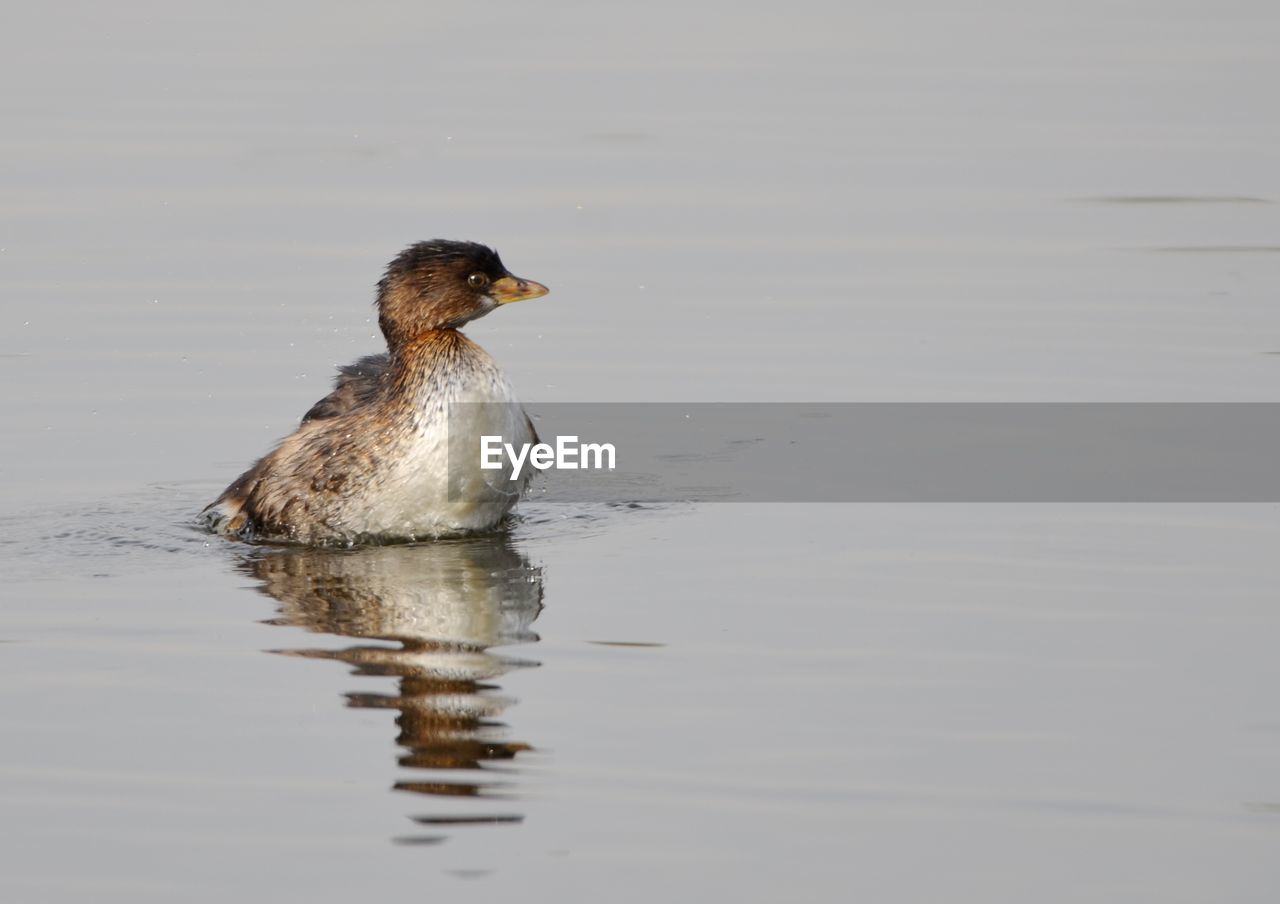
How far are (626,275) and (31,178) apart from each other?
197 inches

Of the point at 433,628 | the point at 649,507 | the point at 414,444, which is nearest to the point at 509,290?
the point at 414,444

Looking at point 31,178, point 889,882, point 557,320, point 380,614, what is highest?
point 31,178

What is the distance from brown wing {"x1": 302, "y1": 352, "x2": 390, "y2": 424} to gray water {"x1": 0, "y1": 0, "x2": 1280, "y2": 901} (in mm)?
733

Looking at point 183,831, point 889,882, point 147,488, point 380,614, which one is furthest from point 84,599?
point 889,882

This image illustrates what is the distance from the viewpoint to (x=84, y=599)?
30.0 feet

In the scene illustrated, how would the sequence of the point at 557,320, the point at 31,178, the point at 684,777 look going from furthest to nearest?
the point at 31,178, the point at 557,320, the point at 684,777

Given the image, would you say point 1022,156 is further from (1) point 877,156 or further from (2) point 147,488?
(2) point 147,488

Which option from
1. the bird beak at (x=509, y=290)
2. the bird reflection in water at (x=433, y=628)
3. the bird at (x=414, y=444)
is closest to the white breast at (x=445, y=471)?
the bird at (x=414, y=444)

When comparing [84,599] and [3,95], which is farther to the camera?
[3,95]

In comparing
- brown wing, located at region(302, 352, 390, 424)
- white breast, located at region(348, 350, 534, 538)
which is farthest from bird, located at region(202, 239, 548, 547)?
brown wing, located at region(302, 352, 390, 424)
